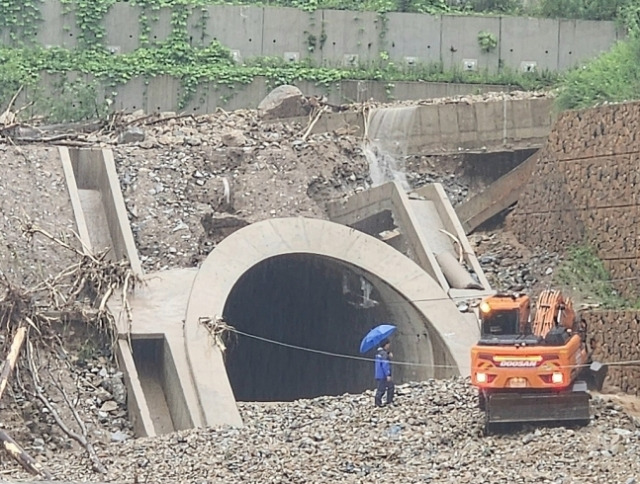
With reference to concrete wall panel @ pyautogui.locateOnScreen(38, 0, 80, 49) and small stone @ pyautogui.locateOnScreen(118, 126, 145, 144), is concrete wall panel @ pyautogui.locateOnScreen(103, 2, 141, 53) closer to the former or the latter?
concrete wall panel @ pyautogui.locateOnScreen(38, 0, 80, 49)

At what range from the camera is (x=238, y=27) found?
31.4 metres

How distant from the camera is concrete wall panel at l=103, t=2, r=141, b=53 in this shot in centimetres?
3133

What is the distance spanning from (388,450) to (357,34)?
1779cm

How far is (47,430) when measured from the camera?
17047mm

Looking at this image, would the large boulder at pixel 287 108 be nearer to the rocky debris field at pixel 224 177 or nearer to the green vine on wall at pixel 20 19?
the rocky debris field at pixel 224 177

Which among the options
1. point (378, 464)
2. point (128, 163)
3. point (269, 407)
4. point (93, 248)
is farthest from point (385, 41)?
point (378, 464)

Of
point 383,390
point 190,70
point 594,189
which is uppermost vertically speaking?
point 190,70

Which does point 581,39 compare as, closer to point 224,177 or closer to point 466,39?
point 466,39

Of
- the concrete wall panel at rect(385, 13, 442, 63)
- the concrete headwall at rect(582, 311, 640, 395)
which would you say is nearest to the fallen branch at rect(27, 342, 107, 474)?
the concrete headwall at rect(582, 311, 640, 395)

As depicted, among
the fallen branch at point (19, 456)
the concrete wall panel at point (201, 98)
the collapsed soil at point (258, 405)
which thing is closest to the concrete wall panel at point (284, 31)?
the concrete wall panel at point (201, 98)

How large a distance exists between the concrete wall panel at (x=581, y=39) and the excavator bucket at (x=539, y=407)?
17.2 metres

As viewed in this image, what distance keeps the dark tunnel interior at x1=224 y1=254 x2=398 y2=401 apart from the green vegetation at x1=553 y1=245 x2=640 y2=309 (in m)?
3.29

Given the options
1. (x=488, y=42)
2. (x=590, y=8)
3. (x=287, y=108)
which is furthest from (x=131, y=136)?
(x=590, y=8)

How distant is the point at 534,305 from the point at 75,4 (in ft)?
59.1
